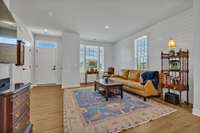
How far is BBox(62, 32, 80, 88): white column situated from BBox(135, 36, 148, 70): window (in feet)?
9.60

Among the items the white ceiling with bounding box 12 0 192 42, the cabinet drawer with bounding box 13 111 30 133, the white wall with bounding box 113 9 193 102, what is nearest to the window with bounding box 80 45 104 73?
the white wall with bounding box 113 9 193 102

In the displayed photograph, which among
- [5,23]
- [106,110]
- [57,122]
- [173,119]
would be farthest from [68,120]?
[173,119]

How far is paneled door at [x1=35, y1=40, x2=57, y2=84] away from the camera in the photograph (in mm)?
6254

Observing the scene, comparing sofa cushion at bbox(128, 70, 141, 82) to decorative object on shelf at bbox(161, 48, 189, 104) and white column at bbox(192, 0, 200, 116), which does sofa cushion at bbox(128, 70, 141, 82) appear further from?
white column at bbox(192, 0, 200, 116)

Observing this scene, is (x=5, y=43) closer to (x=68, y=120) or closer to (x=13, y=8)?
Answer: (x=68, y=120)

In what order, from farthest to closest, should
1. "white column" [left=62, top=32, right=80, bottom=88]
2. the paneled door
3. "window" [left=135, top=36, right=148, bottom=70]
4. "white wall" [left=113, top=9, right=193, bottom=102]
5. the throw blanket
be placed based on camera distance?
the paneled door
"white column" [left=62, top=32, right=80, bottom=88]
"window" [left=135, top=36, right=148, bottom=70]
the throw blanket
"white wall" [left=113, top=9, right=193, bottom=102]

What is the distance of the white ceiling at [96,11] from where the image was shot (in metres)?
3.00

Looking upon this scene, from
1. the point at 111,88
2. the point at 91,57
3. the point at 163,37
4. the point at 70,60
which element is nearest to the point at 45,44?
the point at 70,60

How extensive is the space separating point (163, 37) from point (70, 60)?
4.04m

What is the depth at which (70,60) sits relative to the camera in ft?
19.0

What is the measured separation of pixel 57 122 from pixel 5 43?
160cm

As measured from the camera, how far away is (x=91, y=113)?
2.66 metres

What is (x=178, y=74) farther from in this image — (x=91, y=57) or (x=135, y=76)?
(x=91, y=57)

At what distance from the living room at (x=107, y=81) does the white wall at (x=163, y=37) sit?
0.03 metres
